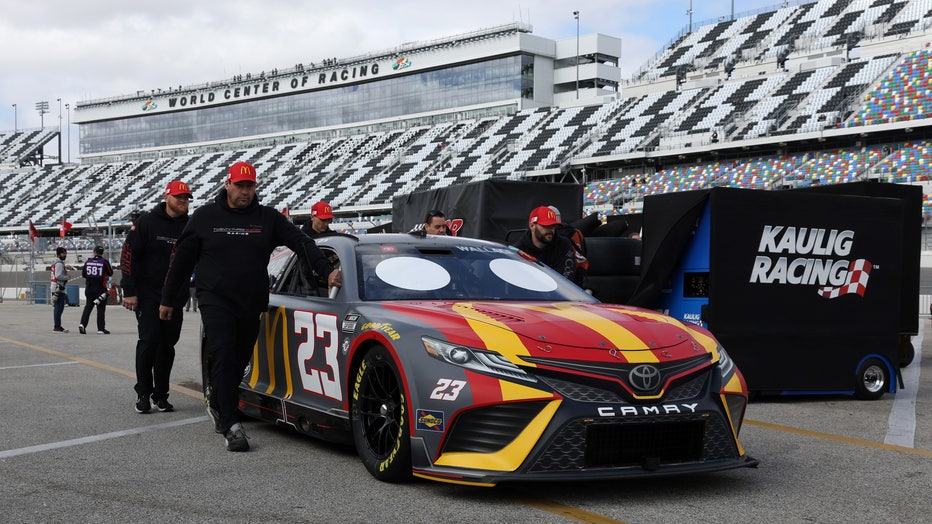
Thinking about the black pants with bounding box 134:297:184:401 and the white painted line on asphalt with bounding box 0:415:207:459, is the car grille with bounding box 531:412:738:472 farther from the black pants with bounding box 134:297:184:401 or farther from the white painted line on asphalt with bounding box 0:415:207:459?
the black pants with bounding box 134:297:184:401

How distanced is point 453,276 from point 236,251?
51.6 inches

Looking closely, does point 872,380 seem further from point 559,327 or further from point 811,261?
point 559,327

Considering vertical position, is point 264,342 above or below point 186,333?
above

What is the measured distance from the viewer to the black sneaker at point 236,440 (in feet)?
18.5

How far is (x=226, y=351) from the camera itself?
5773 millimetres

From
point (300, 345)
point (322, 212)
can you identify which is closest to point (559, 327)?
point (300, 345)

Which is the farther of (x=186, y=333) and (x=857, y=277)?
(x=186, y=333)

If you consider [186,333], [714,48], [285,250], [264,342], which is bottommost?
[186,333]

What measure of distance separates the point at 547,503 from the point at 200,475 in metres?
1.80

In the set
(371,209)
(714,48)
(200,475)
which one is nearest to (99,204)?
(371,209)

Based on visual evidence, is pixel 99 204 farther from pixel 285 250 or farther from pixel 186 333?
pixel 285 250

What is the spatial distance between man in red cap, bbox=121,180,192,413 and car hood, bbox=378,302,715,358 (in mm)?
2944

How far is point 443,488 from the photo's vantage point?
4609 millimetres

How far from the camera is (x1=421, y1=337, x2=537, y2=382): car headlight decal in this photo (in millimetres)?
4312
